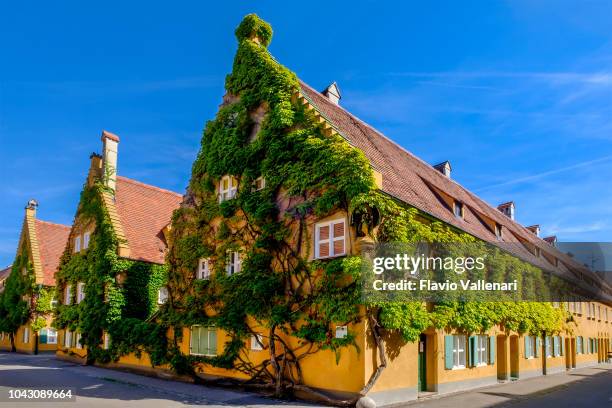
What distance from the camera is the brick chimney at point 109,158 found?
3259 cm

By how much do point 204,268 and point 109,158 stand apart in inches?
518

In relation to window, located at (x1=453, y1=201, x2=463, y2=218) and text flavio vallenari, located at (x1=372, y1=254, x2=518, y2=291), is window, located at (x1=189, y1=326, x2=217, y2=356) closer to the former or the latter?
text flavio vallenari, located at (x1=372, y1=254, x2=518, y2=291)

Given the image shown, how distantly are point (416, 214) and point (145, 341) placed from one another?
1389cm

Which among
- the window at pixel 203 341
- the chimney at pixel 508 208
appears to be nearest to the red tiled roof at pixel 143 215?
the window at pixel 203 341

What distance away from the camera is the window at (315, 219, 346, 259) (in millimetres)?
17812

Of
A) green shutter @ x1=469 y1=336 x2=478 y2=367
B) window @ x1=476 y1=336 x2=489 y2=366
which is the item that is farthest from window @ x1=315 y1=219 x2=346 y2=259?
window @ x1=476 y1=336 x2=489 y2=366

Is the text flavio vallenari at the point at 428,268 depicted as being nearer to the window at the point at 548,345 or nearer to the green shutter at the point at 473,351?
the green shutter at the point at 473,351

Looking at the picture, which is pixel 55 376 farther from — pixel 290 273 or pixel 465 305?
pixel 465 305

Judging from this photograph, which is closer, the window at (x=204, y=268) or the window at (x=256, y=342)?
the window at (x=256, y=342)

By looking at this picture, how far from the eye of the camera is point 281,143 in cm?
2022

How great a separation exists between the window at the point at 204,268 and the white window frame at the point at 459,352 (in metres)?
10.7

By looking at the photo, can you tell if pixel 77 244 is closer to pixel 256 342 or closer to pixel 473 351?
pixel 256 342

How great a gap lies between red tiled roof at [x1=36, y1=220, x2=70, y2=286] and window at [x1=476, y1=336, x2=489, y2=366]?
107 ft

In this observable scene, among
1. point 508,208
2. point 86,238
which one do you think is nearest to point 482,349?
point 86,238
